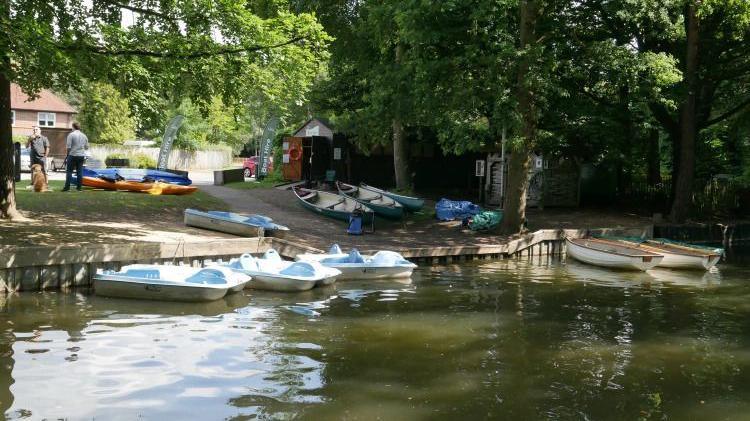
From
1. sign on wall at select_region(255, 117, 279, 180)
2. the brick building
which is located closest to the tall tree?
sign on wall at select_region(255, 117, 279, 180)

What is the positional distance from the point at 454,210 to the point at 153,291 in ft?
40.7

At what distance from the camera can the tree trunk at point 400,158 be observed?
26.5 metres

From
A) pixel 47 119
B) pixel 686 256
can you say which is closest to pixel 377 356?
pixel 686 256

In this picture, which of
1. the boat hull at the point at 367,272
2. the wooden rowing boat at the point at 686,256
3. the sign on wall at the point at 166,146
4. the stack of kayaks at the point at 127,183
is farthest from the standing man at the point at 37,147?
the wooden rowing boat at the point at 686,256

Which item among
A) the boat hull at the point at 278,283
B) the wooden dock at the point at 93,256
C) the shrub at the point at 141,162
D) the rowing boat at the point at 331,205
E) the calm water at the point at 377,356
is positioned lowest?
the calm water at the point at 377,356

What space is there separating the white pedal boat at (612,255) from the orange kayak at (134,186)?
11.6 metres

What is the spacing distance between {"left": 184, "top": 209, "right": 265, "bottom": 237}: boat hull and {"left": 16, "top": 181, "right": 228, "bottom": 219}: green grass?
61.2 inches

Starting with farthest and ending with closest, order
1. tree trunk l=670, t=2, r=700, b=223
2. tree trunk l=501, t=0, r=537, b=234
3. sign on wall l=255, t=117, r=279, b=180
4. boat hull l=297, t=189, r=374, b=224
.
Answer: sign on wall l=255, t=117, r=279, b=180 → tree trunk l=670, t=2, r=700, b=223 → boat hull l=297, t=189, r=374, b=224 → tree trunk l=501, t=0, r=537, b=234

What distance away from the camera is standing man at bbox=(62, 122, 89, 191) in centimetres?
1847

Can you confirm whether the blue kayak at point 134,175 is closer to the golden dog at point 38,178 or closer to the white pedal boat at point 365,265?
the golden dog at point 38,178

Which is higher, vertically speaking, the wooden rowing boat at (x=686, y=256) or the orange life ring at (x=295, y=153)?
the orange life ring at (x=295, y=153)

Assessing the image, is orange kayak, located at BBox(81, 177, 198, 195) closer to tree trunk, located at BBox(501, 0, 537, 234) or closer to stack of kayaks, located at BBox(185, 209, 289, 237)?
stack of kayaks, located at BBox(185, 209, 289, 237)

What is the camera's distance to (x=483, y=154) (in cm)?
3000

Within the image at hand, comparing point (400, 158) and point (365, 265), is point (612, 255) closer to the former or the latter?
point (365, 265)
